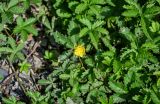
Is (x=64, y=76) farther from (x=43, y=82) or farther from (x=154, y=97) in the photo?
(x=154, y=97)

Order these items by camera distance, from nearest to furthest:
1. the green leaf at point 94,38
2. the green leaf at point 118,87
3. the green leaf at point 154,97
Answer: the green leaf at point 154,97
the green leaf at point 118,87
the green leaf at point 94,38

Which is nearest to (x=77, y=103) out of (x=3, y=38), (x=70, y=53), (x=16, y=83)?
(x=70, y=53)

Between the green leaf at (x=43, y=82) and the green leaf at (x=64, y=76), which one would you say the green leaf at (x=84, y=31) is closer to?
the green leaf at (x=64, y=76)

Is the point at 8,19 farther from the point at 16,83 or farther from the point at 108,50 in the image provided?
the point at 108,50

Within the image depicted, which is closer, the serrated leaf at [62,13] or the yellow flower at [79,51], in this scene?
the yellow flower at [79,51]

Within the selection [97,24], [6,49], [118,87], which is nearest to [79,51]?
[97,24]

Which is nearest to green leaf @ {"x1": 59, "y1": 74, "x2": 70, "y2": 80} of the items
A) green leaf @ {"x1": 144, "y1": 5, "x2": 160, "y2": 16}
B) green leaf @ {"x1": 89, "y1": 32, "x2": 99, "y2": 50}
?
green leaf @ {"x1": 89, "y1": 32, "x2": 99, "y2": 50}

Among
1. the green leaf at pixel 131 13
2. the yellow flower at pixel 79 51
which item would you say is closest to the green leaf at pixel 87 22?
the yellow flower at pixel 79 51

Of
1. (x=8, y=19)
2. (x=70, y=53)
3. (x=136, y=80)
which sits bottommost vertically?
(x=136, y=80)
